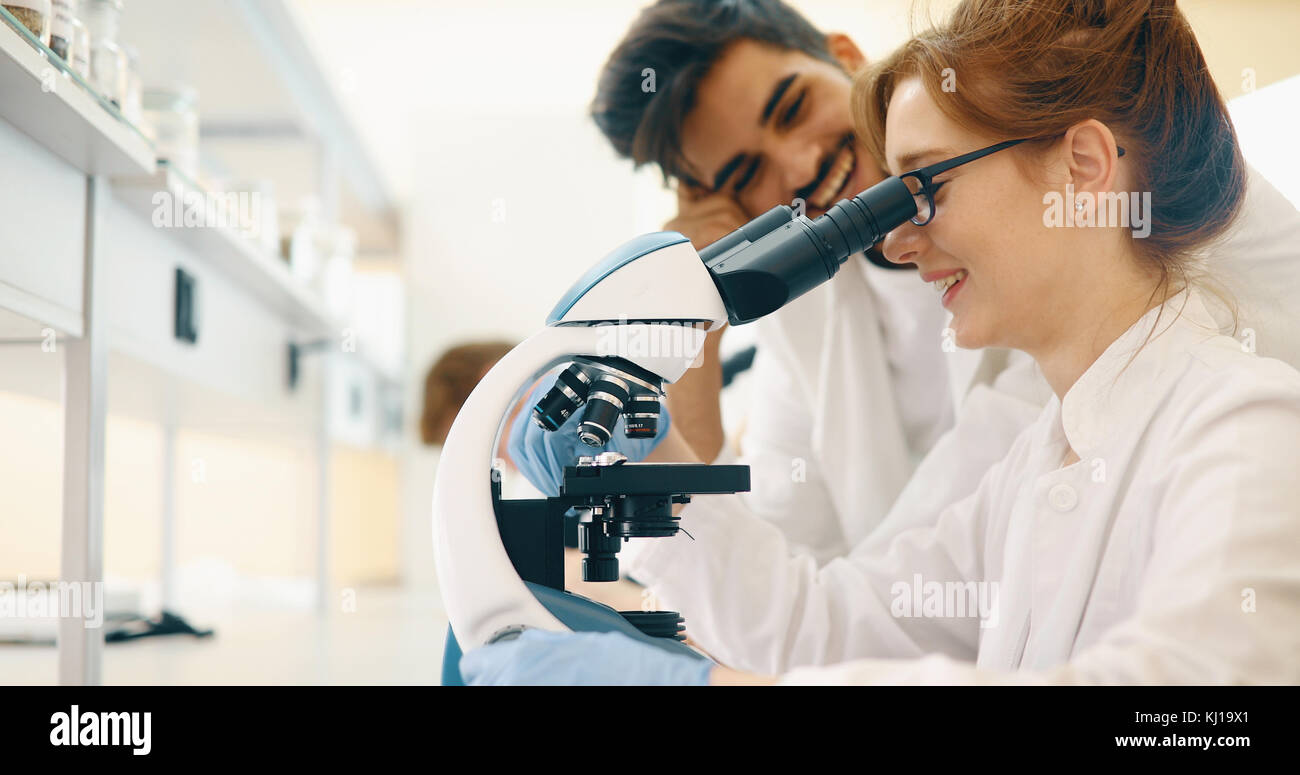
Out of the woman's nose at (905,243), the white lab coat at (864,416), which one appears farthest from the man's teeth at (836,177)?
the woman's nose at (905,243)

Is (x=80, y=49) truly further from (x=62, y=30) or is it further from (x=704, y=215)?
(x=704, y=215)

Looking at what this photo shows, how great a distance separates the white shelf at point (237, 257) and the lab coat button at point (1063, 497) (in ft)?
3.68

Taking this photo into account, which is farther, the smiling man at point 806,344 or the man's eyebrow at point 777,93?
the man's eyebrow at point 777,93

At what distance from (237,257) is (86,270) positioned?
603 mm

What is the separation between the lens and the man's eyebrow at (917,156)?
0.84 meters

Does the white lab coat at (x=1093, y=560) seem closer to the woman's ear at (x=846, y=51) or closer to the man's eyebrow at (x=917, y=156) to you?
the man's eyebrow at (x=917, y=156)

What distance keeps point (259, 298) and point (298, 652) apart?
0.80 m

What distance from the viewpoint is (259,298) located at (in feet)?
6.57

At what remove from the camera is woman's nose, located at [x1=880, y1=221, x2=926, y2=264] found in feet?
2.91

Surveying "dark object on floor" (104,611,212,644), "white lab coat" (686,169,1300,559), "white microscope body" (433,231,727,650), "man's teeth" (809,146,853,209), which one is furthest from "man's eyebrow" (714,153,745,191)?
"dark object on floor" (104,611,212,644)

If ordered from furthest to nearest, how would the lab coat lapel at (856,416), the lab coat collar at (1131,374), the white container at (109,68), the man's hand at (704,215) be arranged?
1. the lab coat lapel at (856,416)
2. the man's hand at (704,215)
3. the white container at (109,68)
4. the lab coat collar at (1131,374)

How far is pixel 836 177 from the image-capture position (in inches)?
53.1

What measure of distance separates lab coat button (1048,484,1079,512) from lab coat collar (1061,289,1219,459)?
4cm
